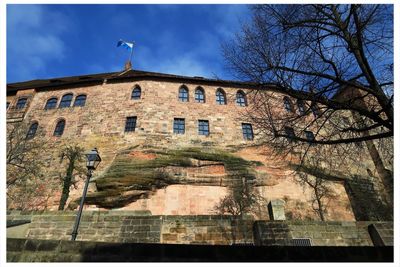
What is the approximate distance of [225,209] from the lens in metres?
13.5

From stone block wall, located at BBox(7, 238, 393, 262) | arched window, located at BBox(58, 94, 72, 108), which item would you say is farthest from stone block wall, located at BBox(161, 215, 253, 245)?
arched window, located at BBox(58, 94, 72, 108)

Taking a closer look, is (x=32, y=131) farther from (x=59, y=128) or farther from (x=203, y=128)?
(x=203, y=128)

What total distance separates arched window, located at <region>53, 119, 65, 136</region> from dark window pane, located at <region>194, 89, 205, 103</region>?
33.2 feet

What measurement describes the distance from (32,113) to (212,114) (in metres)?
14.1

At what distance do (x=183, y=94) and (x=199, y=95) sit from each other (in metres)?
1.27

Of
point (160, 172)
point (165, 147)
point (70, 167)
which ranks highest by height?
point (165, 147)

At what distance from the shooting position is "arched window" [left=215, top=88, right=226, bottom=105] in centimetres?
1989

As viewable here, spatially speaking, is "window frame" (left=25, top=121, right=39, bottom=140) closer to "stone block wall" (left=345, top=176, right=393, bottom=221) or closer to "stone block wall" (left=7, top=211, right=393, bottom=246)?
"stone block wall" (left=7, top=211, right=393, bottom=246)

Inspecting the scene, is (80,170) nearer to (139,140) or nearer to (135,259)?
(139,140)

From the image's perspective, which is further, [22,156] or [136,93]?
[136,93]

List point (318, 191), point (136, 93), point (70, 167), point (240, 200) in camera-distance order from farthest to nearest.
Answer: point (136, 93)
point (70, 167)
point (318, 191)
point (240, 200)

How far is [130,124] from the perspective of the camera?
1788 cm

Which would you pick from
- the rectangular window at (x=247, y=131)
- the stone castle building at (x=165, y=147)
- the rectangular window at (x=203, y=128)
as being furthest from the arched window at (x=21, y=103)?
the rectangular window at (x=247, y=131)

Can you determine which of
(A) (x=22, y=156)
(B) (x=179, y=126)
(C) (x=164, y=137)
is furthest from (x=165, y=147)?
(A) (x=22, y=156)
